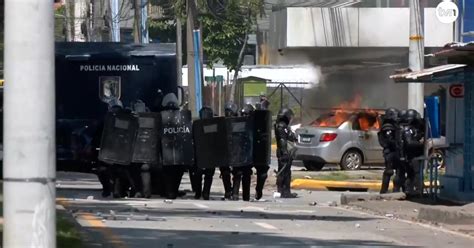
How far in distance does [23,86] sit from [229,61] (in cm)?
5804

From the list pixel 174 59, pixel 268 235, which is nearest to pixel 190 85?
pixel 174 59

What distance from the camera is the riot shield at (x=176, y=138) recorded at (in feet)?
63.0

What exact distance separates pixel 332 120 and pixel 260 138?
9301 millimetres

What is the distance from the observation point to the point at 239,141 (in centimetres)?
1944

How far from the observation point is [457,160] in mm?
19094

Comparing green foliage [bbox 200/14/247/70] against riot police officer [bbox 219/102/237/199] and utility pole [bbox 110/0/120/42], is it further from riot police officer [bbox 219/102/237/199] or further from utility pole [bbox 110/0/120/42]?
riot police officer [bbox 219/102/237/199]

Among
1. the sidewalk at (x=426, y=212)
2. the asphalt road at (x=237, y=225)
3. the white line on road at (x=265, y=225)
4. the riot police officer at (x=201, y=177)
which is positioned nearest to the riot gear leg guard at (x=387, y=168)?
the sidewalk at (x=426, y=212)

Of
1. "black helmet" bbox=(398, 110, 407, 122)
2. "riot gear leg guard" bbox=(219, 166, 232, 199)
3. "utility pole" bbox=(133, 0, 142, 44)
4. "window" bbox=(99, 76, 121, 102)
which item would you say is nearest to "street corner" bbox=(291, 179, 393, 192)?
"black helmet" bbox=(398, 110, 407, 122)

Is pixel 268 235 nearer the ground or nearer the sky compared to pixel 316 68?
nearer the ground

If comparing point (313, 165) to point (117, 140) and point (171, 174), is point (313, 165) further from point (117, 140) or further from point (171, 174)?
point (117, 140)

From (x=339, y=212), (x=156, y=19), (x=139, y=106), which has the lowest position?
(x=339, y=212)

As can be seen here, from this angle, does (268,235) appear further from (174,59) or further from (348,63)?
(348,63)

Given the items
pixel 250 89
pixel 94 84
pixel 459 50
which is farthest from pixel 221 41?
pixel 459 50

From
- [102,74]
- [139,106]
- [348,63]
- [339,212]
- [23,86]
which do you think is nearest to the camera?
[23,86]
